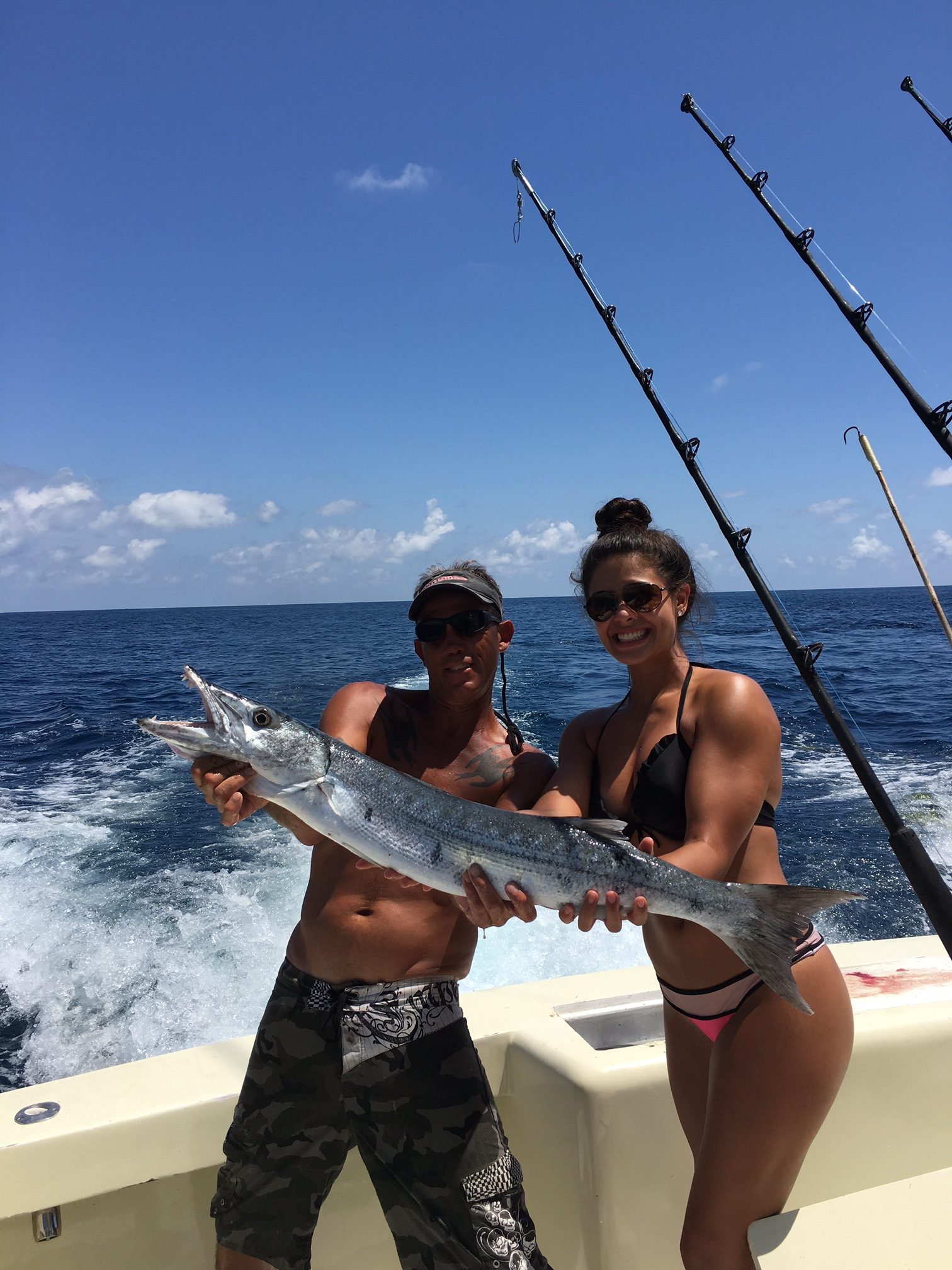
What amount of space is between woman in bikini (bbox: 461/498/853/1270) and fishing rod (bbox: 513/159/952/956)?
353 mm

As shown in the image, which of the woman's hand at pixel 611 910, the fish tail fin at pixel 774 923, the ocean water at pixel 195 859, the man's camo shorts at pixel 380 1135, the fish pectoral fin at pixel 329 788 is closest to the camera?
the fish tail fin at pixel 774 923

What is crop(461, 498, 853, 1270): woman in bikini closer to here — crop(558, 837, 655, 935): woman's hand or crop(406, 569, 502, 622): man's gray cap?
crop(558, 837, 655, 935): woman's hand

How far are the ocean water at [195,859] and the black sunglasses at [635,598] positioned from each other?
56 centimetres

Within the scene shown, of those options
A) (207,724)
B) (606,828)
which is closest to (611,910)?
(606,828)

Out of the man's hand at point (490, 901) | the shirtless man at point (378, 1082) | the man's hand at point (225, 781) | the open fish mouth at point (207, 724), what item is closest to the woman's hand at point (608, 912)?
the man's hand at point (490, 901)

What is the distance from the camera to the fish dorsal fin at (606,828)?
2344mm

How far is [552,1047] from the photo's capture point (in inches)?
122

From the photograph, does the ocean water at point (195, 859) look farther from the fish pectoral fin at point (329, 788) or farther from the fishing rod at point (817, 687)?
the fish pectoral fin at point (329, 788)

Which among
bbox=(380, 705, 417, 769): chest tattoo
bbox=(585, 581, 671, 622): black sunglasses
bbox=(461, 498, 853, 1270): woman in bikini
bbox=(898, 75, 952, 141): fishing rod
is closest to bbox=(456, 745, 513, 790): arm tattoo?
bbox=(380, 705, 417, 769): chest tattoo

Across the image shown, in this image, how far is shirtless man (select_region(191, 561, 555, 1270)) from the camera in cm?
245

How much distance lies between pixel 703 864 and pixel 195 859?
8.72 meters

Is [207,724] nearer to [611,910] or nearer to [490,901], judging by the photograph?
[490,901]

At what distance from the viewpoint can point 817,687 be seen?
9.37 ft

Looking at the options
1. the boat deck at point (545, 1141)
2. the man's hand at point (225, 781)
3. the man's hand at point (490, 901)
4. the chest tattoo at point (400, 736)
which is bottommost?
the boat deck at point (545, 1141)
